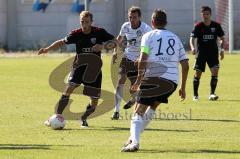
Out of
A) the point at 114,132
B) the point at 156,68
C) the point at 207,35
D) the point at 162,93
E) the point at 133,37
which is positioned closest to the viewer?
the point at 162,93

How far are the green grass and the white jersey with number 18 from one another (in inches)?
44.9

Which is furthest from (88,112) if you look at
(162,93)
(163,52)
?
(163,52)

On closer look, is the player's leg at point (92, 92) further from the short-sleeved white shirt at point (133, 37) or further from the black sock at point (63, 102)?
the short-sleeved white shirt at point (133, 37)

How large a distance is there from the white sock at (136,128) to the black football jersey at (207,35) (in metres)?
8.59

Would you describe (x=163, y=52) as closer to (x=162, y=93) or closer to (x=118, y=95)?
(x=162, y=93)

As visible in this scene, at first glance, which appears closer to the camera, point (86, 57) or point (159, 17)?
point (159, 17)

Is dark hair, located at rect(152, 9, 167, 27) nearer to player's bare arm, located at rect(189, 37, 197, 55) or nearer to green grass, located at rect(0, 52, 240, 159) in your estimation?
green grass, located at rect(0, 52, 240, 159)

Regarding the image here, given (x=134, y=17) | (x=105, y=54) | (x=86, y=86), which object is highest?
(x=134, y=17)

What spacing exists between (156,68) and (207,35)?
827cm

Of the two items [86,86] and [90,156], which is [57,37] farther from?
[90,156]

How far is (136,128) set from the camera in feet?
36.1

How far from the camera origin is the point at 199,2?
177ft

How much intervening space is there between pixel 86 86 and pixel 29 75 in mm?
14910

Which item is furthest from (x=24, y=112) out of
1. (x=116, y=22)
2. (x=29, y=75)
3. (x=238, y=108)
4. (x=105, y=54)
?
(x=116, y=22)
